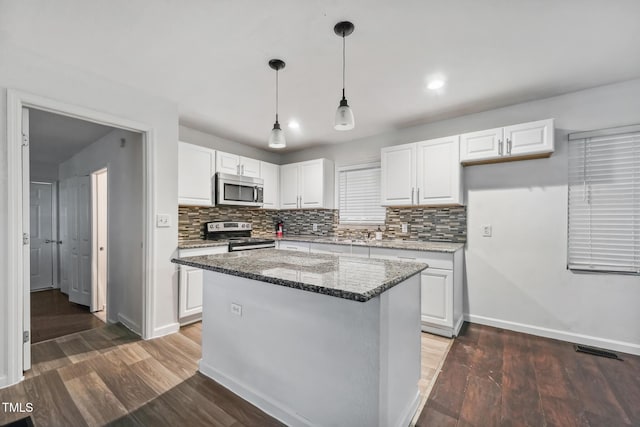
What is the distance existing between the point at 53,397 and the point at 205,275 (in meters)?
1.21

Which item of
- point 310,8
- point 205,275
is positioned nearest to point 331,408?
point 205,275

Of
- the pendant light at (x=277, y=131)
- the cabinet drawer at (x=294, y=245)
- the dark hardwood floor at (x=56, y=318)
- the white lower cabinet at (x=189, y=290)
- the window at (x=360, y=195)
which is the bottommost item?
the dark hardwood floor at (x=56, y=318)

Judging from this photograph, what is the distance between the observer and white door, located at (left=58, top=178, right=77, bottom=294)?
4.23m

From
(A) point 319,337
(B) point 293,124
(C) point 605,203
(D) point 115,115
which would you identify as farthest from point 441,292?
(D) point 115,115

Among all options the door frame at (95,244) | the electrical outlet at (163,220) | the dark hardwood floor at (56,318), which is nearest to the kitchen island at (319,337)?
Answer: the electrical outlet at (163,220)

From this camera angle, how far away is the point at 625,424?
161 cm

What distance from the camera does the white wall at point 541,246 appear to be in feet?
8.21

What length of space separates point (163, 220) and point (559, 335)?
4063 mm

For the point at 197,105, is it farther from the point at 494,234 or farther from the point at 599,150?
the point at 599,150

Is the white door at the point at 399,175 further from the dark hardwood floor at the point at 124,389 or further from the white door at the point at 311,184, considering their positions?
the dark hardwood floor at the point at 124,389

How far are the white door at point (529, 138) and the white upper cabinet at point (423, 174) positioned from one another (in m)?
0.47

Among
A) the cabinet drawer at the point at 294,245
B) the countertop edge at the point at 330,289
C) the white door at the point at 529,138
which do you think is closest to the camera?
the countertop edge at the point at 330,289

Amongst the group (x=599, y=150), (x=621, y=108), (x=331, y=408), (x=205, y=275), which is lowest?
(x=331, y=408)

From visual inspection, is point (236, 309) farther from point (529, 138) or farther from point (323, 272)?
point (529, 138)
